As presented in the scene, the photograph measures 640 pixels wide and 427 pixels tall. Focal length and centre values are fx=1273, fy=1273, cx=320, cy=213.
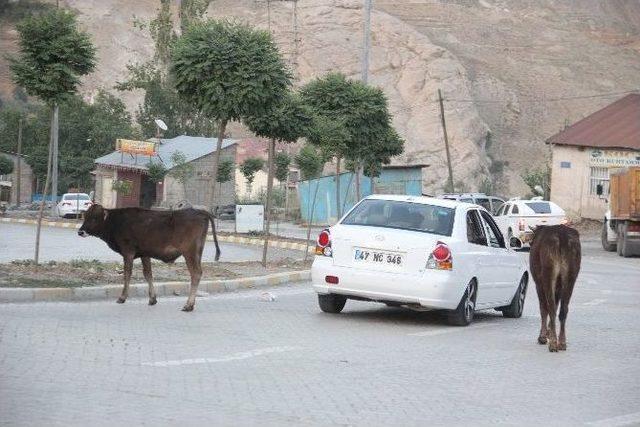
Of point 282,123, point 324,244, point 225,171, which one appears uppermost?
point 282,123

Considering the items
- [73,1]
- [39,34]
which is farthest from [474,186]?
[39,34]

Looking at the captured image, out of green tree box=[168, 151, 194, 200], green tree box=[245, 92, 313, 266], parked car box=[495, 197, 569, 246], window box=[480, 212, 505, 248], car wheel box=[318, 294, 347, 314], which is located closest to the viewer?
car wheel box=[318, 294, 347, 314]

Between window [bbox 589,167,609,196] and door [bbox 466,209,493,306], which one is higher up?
window [bbox 589,167,609,196]

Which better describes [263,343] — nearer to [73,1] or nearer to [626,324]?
[626,324]

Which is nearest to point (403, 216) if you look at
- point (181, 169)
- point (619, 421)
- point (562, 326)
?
point (562, 326)

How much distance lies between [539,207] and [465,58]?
83.0 m

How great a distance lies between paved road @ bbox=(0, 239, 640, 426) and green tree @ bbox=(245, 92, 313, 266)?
11.5 metres

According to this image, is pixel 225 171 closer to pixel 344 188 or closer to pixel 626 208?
pixel 344 188

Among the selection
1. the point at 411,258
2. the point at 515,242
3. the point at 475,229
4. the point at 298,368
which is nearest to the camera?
the point at 298,368

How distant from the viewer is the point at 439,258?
15.4 metres

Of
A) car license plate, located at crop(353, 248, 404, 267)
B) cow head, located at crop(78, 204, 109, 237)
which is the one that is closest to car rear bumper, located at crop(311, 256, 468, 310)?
car license plate, located at crop(353, 248, 404, 267)

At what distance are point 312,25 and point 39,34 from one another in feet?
368

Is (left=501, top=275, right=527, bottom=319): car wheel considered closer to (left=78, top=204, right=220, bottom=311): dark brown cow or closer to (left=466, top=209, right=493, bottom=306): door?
(left=466, top=209, right=493, bottom=306): door

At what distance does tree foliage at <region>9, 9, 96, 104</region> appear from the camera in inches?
828
